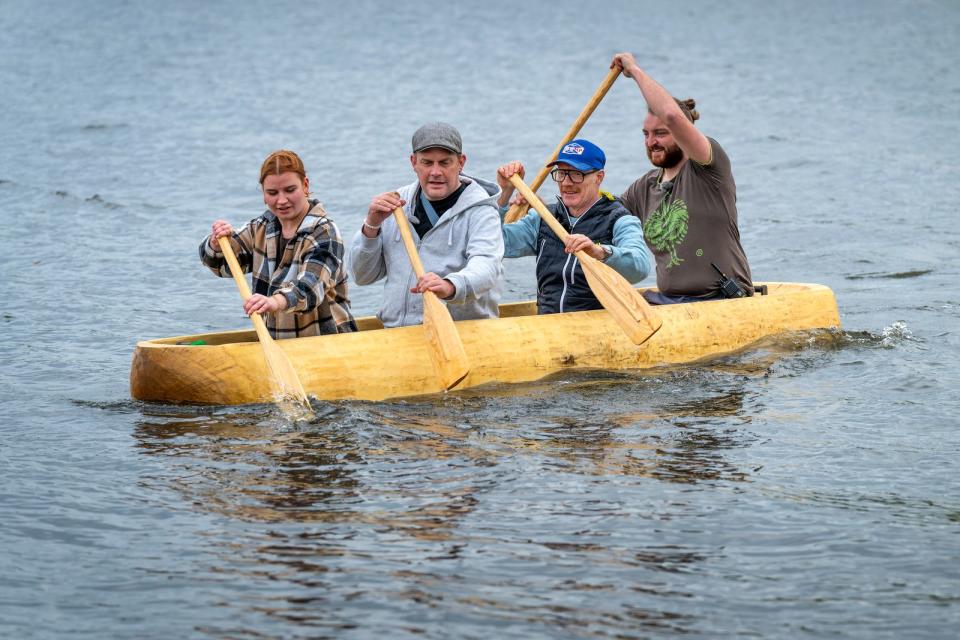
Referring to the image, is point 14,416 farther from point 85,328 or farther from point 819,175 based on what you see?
point 819,175

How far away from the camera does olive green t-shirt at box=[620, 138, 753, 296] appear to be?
797 centimetres

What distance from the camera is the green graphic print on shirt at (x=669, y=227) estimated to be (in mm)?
8055

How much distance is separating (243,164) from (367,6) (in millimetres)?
28741

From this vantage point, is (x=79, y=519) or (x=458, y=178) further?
(x=458, y=178)

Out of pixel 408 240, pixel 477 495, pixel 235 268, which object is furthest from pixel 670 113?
pixel 477 495

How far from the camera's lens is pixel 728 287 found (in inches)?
326

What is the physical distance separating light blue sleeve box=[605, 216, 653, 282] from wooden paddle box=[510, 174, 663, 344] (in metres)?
0.11

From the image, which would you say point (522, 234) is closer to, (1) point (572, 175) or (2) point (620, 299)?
(1) point (572, 175)

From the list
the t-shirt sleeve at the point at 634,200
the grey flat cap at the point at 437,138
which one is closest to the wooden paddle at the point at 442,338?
the grey flat cap at the point at 437,138

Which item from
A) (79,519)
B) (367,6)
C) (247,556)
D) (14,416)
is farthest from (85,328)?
(367,6)

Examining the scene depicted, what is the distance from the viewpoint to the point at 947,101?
25.1 m

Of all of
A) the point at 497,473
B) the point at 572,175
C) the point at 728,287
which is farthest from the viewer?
the point at 728,287

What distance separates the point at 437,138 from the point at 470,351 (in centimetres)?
121

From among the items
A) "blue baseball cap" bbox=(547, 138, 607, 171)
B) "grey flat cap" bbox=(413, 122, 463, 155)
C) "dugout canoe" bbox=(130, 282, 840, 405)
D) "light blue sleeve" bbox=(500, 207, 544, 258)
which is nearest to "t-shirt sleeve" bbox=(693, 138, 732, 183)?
"blue baseball cap" bbox=(547, 138, 607, 171)
